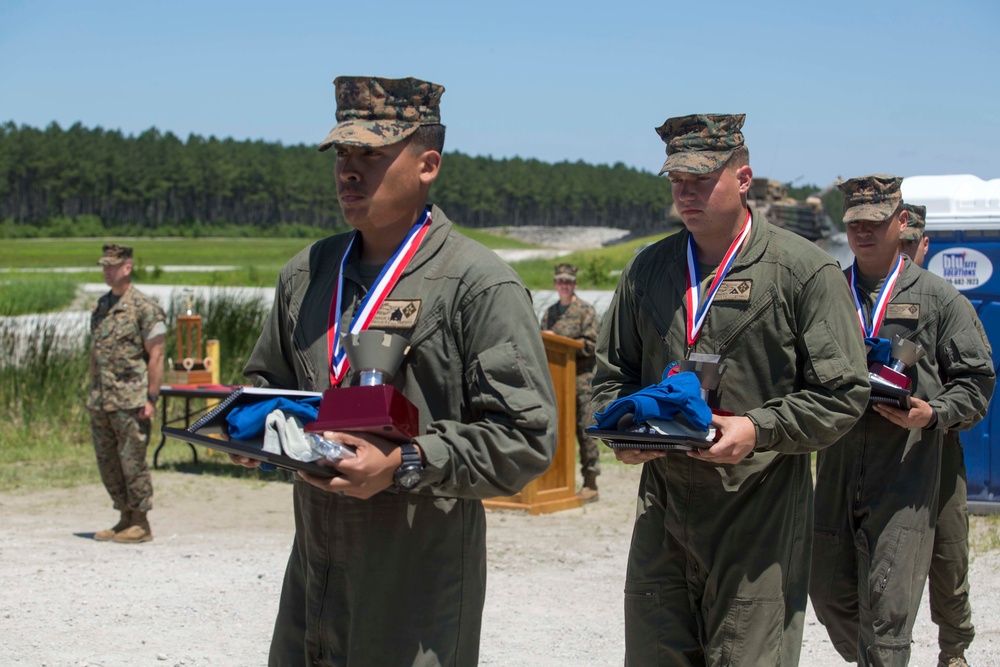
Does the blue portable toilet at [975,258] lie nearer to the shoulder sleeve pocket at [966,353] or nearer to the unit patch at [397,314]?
the shoulder sleeve pocket at [966,353]

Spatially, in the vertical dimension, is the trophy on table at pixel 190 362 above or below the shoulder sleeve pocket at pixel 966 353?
below

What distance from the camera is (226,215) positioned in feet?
393

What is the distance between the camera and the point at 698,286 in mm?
3959

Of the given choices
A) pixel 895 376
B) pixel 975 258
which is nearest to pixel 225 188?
pixel 975 258

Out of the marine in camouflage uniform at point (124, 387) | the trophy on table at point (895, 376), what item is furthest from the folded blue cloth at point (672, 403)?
the marine in camouflage uniform at point (124, 387)

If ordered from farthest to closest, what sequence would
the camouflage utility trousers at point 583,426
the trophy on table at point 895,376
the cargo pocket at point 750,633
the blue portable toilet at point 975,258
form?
the camouflage utility trousers at point 583,426, the blue portable toilet at point 975,258, the trophy on table at point 895,376, the cargo pocket at point 750,633

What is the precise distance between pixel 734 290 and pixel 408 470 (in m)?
1.65

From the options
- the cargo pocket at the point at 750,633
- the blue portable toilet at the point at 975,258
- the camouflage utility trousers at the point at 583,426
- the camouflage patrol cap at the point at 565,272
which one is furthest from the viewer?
the camouflage patrol cap at the point at 565,272

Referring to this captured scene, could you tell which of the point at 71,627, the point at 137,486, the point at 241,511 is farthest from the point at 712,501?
the point at 241,511

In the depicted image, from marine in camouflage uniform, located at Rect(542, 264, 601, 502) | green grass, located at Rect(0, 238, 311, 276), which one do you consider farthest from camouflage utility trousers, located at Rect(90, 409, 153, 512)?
green grass, located at Rect(0, 238, 311, 276)

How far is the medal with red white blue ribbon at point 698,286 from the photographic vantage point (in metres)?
3.85

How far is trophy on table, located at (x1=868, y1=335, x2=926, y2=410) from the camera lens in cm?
502

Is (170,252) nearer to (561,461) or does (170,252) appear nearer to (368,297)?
(561,461)

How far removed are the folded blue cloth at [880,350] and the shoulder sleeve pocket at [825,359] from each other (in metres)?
1.40
